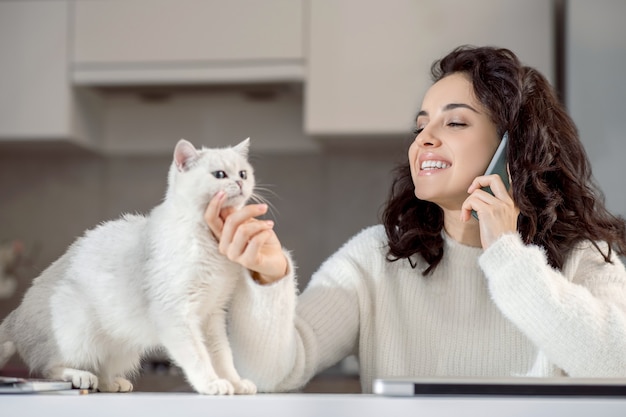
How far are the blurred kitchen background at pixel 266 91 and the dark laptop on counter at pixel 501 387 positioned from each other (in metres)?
1.60

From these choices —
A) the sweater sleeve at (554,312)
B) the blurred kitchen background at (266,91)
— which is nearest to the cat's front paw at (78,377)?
the sweater sleeve at (554,312)

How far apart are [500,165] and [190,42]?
1586 millimetres

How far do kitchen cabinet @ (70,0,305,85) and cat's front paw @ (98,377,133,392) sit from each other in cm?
179

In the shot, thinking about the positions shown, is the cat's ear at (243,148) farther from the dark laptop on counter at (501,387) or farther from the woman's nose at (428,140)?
the woman's nose at (428,140)

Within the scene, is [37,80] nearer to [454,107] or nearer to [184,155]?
[454,107]

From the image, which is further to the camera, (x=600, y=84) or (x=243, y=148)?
(x=600, y=84)

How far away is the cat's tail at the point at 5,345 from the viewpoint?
75cm

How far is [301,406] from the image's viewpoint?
629mm

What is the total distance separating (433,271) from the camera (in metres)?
1.33

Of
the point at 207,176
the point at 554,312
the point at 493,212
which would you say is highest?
the point at 207,176

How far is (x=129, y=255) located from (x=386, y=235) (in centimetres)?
71

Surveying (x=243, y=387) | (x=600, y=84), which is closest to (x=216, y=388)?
(x=243, y=387)

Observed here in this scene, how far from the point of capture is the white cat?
2.37 feet

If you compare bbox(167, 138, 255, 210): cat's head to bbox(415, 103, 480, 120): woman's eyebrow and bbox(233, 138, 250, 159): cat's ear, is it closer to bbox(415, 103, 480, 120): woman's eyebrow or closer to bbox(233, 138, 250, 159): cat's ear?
bbox(233, 138, 250, 159): cat's ear
